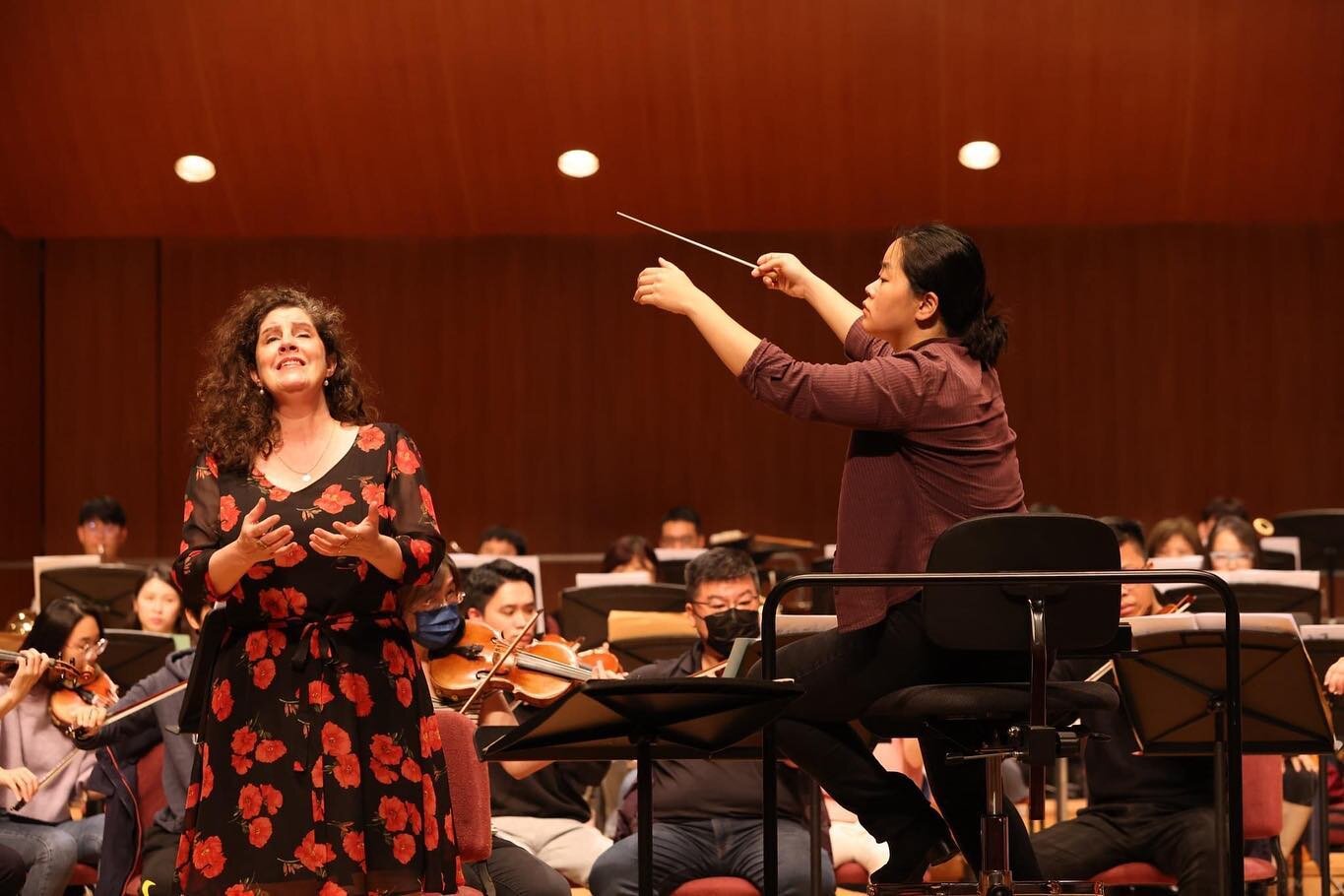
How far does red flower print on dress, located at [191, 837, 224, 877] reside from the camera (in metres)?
2.83

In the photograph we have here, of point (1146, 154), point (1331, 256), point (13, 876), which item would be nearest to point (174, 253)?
point (1146, 154)

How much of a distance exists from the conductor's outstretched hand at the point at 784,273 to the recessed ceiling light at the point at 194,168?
669 centimetres

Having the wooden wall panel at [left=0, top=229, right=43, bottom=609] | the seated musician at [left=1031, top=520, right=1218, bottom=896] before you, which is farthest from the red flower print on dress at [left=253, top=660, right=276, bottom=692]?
the wooden wall panel at [left=0, top=229, right=43, bottom=609]

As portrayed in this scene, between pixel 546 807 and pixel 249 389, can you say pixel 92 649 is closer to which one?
pixel 546 807

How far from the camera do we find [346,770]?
2.88 meters

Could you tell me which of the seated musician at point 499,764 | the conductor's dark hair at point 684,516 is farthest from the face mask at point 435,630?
the conductor's dark hair at point 684,516

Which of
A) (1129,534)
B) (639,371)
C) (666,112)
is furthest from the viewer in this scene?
(639,371)

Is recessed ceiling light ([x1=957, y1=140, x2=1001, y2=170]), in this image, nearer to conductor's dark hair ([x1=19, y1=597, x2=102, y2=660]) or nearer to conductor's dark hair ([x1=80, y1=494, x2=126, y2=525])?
conductor's dark hair ([x1=80, y1=494, x2=126, y2=525])

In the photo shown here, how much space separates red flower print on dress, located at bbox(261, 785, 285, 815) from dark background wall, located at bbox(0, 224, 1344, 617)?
7.74m

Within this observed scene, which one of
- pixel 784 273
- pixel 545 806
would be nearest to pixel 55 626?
pixel 545 806

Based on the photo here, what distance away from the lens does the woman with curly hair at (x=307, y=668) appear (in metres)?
2.84

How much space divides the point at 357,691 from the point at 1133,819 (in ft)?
7.72

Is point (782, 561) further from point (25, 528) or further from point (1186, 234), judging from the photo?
point (25, 528)

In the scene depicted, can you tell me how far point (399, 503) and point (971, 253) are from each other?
118cm
